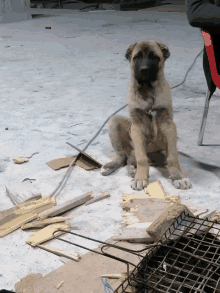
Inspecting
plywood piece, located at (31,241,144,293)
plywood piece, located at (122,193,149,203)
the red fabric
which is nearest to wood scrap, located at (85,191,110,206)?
plywood piece, located at (122,193,149,203)

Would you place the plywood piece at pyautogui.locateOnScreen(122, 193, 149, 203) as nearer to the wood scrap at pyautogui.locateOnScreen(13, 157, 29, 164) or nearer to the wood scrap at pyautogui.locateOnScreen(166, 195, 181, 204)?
the wood scrap at pyautogui.locateOnScreen(166, 195, 181, 204)

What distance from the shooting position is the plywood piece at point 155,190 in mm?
2777

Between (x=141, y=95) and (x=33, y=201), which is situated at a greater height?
(x=141, y=95)

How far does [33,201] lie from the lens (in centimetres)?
266

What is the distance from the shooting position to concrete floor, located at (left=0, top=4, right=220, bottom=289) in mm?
2529

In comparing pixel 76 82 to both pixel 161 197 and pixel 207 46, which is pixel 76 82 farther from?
pixel 161 197

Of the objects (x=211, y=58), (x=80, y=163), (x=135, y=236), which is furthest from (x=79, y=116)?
(x=135, y=236)

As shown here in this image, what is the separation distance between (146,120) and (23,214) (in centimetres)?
125

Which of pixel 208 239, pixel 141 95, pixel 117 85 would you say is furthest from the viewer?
pixel 117 85

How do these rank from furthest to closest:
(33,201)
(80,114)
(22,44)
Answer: (22,44), (80,114), (33,201)

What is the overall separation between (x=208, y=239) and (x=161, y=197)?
0.72 metres

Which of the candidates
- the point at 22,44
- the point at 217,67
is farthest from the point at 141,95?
the point at 22,44

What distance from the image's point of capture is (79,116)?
14.6 feet

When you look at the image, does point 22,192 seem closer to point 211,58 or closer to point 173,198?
point 173,198
